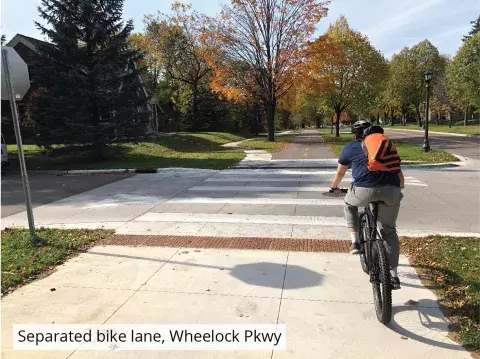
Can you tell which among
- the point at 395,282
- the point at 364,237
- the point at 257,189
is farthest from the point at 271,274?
the point at 257,189

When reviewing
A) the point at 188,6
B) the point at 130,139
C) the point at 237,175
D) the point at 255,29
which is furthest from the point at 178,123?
the point at 237,175

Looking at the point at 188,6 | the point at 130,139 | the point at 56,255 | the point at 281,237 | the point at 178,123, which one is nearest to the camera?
the point at 56,255

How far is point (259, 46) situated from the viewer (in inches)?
1155

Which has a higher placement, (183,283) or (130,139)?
(130,139)

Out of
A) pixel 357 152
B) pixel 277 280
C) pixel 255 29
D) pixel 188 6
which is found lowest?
pixel 277 280

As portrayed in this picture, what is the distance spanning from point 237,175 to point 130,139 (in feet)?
24.7

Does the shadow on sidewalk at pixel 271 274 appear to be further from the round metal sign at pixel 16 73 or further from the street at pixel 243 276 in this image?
the round metal sign at pixel 16 73

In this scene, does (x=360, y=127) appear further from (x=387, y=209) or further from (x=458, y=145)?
(x=458, y=145)

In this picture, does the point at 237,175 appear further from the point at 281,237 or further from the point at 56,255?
the point at 56,255

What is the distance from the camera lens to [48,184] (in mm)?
12227

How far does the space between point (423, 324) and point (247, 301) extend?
167cm

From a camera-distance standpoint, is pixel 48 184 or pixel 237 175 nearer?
pixel 48 184

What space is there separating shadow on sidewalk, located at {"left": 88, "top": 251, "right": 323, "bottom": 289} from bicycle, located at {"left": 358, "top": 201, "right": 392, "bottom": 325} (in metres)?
0.68

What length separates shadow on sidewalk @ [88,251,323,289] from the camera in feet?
14.3
